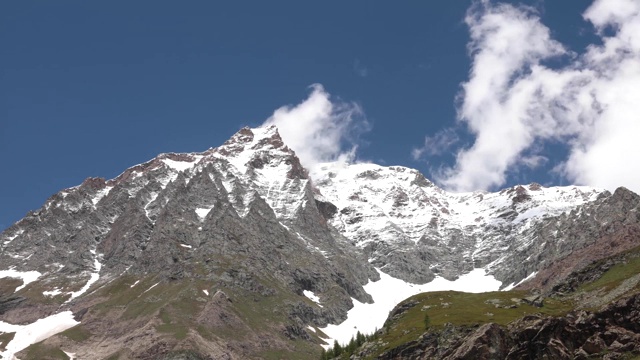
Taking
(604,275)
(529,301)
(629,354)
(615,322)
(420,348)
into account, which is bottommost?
(629,354)

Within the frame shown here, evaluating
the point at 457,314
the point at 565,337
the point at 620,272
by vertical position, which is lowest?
the point at 565,337

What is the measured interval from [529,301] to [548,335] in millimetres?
53996

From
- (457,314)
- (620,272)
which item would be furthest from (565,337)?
(620,272)

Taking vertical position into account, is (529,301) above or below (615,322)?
above

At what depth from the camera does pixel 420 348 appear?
14400 cm

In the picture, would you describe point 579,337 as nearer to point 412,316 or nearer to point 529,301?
point 529,301

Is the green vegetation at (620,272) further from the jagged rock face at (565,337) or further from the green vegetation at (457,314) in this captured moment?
the jagged rock face at (565,337)

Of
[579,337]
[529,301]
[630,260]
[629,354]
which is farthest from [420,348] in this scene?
[630,260]

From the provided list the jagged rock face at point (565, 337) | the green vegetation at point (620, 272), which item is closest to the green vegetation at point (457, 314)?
the green vegetation at point (620, 272)

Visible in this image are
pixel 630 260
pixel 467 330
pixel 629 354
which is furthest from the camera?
pixel 630 260

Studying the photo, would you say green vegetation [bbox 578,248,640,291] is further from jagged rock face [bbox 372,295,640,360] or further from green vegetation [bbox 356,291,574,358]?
jagged rock face [bbox 372,295,640,360]

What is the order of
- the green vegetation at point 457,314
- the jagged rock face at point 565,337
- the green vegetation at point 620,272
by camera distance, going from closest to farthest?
the jagged rock face at point 565,337 < the green vegetation at point 457,314 < the green vegetation at point 620,272

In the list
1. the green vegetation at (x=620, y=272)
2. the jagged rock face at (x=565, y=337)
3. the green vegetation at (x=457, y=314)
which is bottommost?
the jagged rock face at (x=565, y=337)

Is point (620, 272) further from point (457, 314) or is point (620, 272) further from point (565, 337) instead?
point (565, 337)
